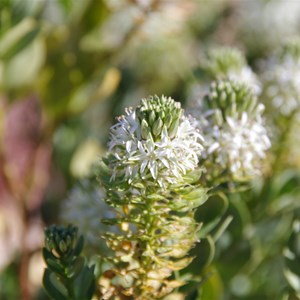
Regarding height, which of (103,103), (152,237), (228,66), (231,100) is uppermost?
(103,103)

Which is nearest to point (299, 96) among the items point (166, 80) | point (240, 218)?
point (240, 218)

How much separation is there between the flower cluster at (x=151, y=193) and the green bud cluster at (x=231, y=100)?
0.26ft

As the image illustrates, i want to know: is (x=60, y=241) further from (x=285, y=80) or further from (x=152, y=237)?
(x=285, y=80)

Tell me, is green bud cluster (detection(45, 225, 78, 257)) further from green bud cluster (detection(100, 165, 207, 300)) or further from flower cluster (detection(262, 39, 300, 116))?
flower cluster (detection(262, 39, 300, 116))

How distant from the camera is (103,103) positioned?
48.7 inches

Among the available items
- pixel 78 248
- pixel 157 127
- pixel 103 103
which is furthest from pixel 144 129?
pixel 103 103

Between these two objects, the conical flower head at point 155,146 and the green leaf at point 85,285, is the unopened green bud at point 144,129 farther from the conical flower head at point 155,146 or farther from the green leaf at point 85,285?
the green leaf at point 85,285

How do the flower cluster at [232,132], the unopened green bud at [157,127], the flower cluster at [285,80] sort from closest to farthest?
the unopened green bud at [157,127] < the flower cluster at [232,132] < the flower cluster at [285,80]

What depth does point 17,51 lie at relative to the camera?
0.88 m

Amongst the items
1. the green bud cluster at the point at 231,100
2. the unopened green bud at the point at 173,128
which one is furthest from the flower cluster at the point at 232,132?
the unopened green bud at the point at 173,128

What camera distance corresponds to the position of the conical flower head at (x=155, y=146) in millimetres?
517

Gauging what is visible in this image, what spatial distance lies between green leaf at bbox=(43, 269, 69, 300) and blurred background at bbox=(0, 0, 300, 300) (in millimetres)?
153

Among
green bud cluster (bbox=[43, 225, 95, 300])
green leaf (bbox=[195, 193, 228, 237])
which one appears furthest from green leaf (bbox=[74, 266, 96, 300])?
green leaf (bbox=[195, 193, 228, 237])

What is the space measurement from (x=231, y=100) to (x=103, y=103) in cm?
62
